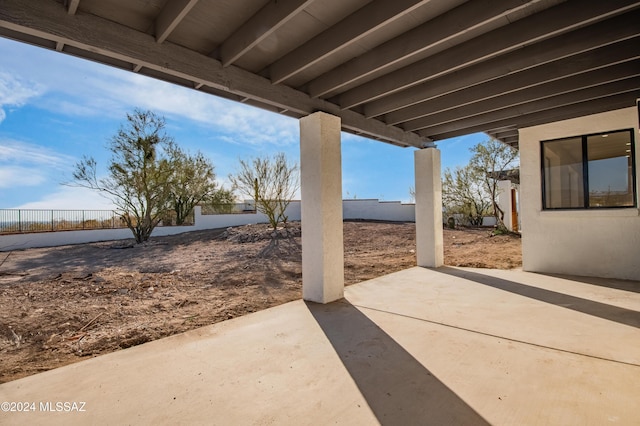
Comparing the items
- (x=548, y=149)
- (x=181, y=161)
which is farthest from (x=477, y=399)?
(x=181, y=161)

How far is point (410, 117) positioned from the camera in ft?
16.4

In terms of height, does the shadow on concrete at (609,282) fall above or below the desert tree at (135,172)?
below

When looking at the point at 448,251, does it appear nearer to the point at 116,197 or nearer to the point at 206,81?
the point at 206,81

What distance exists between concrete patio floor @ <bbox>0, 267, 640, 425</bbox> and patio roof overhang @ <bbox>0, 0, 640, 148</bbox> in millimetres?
2693

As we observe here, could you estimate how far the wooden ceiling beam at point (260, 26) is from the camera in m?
2.36

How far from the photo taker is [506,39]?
2.86 m

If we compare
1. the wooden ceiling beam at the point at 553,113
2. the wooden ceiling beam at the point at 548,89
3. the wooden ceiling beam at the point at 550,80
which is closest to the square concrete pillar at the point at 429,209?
the wooden ceiling beam at the point at 553,113

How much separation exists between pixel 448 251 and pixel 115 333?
8.34 meters

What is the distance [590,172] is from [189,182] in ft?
51.2

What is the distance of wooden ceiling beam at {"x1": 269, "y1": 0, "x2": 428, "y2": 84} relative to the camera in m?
2.39

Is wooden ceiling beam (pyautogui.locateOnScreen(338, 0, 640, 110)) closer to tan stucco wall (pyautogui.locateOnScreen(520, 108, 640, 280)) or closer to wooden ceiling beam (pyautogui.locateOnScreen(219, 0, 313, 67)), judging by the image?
wooden ceiling beam (pyautogui.locateOnScreen(219, 0, 313, 67))

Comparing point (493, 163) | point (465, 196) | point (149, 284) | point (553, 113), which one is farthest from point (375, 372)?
point (465, 196)

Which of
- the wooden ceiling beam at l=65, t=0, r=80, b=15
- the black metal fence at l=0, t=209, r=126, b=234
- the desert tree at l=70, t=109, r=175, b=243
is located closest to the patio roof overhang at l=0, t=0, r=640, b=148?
the wooden ceiling beam at l=65, t=0, r=80, b=15

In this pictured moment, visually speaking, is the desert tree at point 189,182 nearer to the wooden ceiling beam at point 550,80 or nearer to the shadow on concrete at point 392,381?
the wooden ceiling beam at point 550,80
